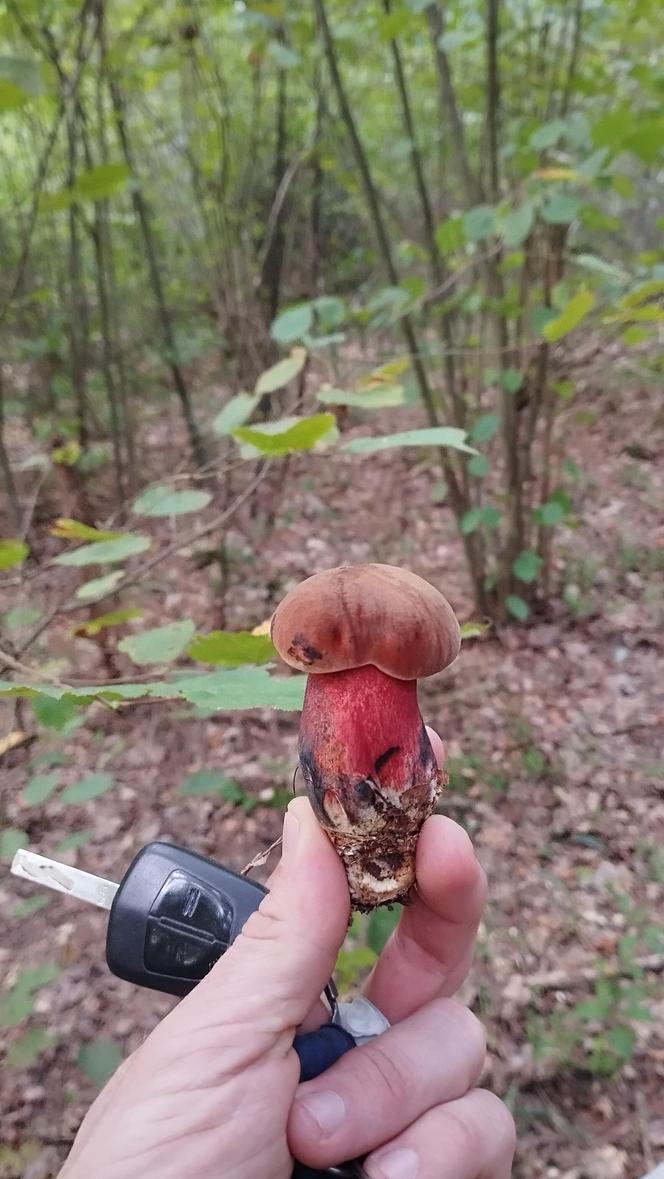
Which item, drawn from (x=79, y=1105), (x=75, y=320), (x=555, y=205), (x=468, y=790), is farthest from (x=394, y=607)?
(x=75, y=320)

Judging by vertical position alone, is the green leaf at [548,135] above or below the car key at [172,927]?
above

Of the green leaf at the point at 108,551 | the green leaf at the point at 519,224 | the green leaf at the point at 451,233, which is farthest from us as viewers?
the green leaf at the point at 451,233

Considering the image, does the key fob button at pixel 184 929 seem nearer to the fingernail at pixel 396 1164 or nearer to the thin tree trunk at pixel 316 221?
the fingernail at pixel 396 1164

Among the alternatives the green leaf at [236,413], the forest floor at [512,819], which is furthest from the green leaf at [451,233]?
the forest floor at [512,819]

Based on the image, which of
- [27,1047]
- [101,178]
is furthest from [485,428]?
[27,1047]

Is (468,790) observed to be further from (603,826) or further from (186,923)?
(186,923)

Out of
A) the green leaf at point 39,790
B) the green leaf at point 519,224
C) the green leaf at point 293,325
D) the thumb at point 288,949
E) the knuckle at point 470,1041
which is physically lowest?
the knuckle at point 470,1041

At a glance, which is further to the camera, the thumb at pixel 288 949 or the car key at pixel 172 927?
the car key at pixel 172 927
